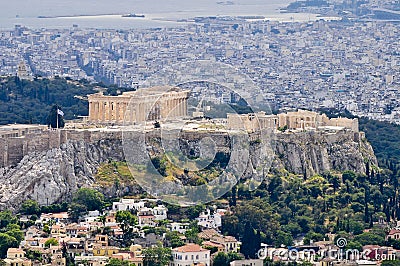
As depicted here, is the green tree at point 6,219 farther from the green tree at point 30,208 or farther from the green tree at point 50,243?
the green tree at point 50,243

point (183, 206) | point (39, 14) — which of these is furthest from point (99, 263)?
point (39, 14)

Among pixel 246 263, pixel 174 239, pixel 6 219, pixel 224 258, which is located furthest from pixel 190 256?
pixel 6 219

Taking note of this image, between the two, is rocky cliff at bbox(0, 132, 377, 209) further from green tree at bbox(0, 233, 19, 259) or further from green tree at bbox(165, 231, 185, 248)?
green tree at bbox(165, 231, 185, 248)

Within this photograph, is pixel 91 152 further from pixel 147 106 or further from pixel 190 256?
pixel 190 256

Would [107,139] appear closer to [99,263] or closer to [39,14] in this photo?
[99,263]

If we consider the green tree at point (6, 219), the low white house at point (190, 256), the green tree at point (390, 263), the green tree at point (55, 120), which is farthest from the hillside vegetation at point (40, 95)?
the green tree at point (390, 263)

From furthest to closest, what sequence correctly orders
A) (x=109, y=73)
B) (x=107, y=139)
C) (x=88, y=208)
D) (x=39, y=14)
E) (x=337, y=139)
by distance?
(x=39, y=14) → (x=109, y=73) → (x=337, y=139) → (x=107, y=139) → (x=88, y=208)

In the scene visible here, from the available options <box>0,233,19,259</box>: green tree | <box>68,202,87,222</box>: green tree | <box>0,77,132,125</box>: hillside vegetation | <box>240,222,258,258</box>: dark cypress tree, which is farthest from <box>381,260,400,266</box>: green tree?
<box>0,77,132,125</box>: hillside vegetation
